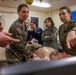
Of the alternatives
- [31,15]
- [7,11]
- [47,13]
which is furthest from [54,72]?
[47,13]

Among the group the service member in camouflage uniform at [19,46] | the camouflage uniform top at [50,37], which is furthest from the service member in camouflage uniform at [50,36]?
the service member in camouflage uniform at [19,46]

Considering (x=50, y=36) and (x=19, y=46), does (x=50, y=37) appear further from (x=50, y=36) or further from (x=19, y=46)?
(x=19, y=46)

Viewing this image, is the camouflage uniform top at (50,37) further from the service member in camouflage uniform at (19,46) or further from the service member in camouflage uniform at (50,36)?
the service member in camouflage uniform at (19,46)

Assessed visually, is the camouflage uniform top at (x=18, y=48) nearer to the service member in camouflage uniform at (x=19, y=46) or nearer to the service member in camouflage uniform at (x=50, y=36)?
the service member in camouflage uniform at (x=19, y=46)

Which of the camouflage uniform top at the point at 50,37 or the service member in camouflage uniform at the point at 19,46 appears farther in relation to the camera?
the camouflage uniform top at the point at 50,37

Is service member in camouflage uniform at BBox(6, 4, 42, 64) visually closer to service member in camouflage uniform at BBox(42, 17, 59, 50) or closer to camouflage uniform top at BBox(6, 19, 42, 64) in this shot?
Result: camouflage uniform top at BBox(6, 19, 42, 64)

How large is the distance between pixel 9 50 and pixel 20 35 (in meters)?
0.25

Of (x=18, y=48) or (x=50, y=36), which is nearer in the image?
(x=18, y=48)

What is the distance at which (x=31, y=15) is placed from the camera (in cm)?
519

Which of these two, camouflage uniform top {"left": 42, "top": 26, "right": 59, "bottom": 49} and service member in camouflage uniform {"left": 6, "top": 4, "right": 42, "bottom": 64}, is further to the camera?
camouflage uniform top {"left": 42, "top": 26, "right": 59, "bottom": 49}

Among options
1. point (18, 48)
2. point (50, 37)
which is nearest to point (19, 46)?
point (18, 48)

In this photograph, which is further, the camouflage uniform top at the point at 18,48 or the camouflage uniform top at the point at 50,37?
the camouflage uniform top at the point at 50,37

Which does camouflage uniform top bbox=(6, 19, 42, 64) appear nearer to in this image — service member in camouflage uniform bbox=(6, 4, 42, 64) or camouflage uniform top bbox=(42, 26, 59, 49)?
service member in camouflage uniform bbox=(6, 4, 42, 64)

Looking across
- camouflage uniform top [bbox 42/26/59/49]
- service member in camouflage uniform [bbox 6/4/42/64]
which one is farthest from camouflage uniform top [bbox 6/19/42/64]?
camouflage uniform top [bbox 42/26/59/49]
